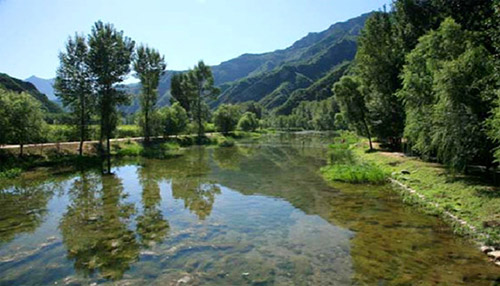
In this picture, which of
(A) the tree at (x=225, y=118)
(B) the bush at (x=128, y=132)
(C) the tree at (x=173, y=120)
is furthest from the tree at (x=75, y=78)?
(A) the tree at (x=225, y=118)

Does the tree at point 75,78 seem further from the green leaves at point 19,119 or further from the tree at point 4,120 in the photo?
the tree at point 4,120

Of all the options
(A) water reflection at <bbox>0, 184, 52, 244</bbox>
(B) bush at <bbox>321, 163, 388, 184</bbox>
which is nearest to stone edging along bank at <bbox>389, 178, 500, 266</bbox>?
(B) bush at <bbox>321, 163, 388, 184</bbox>

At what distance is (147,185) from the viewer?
25969 mm

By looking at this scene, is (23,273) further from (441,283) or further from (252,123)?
(252,123)

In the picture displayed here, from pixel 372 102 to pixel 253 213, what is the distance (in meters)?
29.9

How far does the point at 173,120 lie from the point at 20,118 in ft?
115

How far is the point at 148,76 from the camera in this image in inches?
2411

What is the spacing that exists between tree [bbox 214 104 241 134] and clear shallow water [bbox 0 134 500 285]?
68786 millimetres

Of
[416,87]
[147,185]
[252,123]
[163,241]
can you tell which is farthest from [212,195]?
[252,123]

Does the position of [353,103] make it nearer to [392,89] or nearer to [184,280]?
[392,89]

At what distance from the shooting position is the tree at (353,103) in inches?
1793

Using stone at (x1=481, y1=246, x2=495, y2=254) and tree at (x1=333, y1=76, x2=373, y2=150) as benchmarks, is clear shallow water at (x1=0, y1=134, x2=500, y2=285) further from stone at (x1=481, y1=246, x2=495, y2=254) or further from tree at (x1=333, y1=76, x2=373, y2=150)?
tree at (x1=333, y1=76, x2=373, y2=150)

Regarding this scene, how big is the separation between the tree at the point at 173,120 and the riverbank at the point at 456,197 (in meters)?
49.8

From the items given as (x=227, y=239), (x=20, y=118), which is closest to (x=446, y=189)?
(x=227, y=239)
